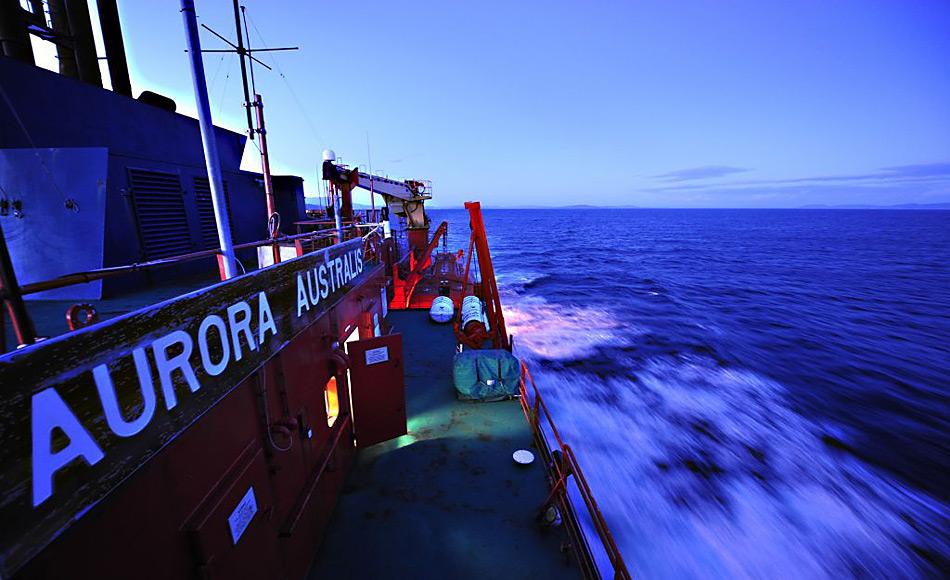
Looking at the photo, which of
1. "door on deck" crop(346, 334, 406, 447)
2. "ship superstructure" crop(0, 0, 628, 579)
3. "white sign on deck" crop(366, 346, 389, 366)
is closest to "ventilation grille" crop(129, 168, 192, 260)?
"ship superstructure" crop(0, 0, 628, 579)

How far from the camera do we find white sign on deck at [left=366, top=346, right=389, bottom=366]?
933cm

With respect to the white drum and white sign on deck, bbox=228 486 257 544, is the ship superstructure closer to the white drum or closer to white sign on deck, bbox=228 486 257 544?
white sign on deck, bbox=228 486 257 544

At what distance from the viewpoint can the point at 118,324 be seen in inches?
107

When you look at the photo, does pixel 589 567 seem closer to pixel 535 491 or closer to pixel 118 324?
pixel 535 491

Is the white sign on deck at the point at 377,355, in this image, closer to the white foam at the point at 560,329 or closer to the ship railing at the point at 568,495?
the ship railing at the point at 568,495

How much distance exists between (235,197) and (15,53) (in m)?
6.03

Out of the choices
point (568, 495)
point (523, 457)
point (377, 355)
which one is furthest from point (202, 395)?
point (523, 457)

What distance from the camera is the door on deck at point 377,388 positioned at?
Answer: 30.6 ft

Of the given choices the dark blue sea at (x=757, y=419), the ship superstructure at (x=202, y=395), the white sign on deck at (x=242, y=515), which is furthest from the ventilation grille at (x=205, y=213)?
the dark blue sea at (x=757, y=419)

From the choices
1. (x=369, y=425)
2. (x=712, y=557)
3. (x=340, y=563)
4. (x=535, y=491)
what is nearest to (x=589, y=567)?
(x=535, y=491)

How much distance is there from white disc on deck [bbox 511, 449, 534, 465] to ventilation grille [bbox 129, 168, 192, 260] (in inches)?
424

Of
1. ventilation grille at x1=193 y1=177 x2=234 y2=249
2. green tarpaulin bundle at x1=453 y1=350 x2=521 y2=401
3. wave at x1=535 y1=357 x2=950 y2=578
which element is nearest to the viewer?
ventilation grille at x1=193 y1=177 x2=234 y2=249

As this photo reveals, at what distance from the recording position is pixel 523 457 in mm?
9602

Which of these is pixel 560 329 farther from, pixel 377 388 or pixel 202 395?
pixel 202 395
